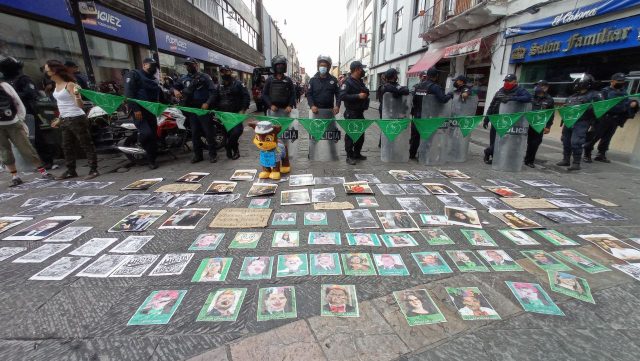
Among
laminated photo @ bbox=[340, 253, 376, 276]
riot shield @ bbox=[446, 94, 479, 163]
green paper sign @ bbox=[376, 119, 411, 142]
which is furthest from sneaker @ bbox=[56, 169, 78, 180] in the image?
riot shield @ bbox=[446, 94, 479, 163]

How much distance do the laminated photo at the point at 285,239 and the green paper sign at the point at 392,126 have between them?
3.34 meters

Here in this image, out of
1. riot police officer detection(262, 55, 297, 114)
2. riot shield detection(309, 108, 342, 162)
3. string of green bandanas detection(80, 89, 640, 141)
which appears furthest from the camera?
riot shield detection(309, 108, 342, 162)

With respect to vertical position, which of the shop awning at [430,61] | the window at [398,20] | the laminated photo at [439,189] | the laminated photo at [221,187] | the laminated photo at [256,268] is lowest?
the laminated photo at [256,268]

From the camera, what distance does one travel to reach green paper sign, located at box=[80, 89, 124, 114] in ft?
16.3

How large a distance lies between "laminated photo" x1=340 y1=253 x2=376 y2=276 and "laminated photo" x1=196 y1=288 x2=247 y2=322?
0.88m

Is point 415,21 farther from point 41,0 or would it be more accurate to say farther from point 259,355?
point 259,355

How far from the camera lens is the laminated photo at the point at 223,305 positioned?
78.1 inches

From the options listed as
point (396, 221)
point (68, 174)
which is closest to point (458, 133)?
point (396, 221)

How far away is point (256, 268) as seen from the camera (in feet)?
8.28

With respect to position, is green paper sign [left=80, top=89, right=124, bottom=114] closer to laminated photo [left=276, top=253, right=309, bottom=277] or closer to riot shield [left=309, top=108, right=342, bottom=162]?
riot shield [left=309, top=108, right=342, bottom=162]

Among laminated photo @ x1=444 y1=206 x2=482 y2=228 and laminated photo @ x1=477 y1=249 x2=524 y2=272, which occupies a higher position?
laminated photo @ x1=444 y1=206 x2=482 y2=228

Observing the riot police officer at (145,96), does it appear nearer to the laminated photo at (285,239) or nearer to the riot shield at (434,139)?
the laminated photo at (285,239)

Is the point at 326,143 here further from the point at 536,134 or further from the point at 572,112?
the point at 572,112

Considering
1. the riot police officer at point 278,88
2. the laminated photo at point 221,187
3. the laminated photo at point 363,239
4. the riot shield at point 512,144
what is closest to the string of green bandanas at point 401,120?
the riot shield at point 512,144
